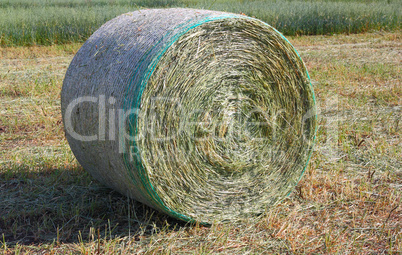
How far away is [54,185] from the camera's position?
4.00 meters

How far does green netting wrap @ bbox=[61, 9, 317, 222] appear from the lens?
298cm

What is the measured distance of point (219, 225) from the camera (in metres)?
3.40

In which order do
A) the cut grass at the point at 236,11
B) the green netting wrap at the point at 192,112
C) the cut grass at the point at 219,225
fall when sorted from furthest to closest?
1. the cut grass at the point at 236,11
2. the cut grass at the point at 219,225
3. the green netting wrap at the point at 192,112

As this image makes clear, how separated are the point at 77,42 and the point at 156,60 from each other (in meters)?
9.73

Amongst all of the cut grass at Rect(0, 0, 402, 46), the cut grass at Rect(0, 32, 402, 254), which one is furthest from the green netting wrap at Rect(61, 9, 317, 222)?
the cut grass at Rect(0, 0, 402, 46)

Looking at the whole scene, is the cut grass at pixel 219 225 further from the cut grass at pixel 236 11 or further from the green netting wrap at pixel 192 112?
the cut grass at pixel 236 11

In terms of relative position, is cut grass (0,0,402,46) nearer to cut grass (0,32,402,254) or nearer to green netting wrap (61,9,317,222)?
cut grass (0,32,402,254)

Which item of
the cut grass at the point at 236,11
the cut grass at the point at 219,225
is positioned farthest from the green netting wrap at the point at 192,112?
the cut grass at the point at 236,11

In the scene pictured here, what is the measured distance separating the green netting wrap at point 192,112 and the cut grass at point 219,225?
24cm

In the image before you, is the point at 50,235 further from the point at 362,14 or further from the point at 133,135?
the point at 362,14

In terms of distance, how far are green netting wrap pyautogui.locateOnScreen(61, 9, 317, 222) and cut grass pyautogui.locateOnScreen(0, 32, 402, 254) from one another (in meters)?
0.24

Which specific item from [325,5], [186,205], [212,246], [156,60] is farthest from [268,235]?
[325,5]

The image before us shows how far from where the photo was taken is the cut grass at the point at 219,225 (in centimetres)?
311

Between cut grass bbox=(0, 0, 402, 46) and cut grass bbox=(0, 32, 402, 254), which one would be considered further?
cut grass bbox=(0, 0, 402, 46)
